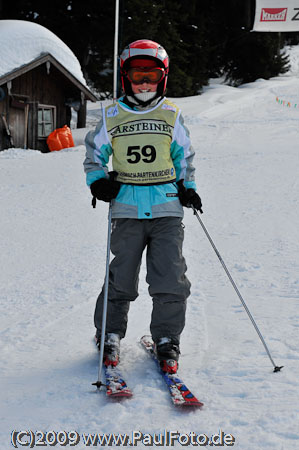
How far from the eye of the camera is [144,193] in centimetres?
302

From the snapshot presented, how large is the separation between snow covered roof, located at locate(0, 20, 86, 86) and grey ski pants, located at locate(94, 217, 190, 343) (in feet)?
46.3

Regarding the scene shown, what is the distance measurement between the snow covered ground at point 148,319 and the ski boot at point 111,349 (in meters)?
0.10

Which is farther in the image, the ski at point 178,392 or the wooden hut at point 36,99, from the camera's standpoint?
the wooden hut at point 36,99

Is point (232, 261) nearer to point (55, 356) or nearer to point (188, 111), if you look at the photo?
point (55, 356)

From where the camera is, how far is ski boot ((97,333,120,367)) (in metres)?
2.90

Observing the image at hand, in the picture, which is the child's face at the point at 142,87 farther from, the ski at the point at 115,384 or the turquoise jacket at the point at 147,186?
the ski at the point at 115,384

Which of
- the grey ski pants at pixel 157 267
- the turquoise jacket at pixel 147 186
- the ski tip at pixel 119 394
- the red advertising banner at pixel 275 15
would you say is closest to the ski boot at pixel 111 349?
the grey ski pants at pixel 157 267

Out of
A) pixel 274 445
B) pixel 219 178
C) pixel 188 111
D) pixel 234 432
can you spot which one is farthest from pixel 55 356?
pixel 188 111

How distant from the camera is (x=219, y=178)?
31.2ft

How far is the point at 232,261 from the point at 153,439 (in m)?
3.18

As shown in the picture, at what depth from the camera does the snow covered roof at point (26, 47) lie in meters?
16.2

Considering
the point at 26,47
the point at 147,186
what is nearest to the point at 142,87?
the point at 147,186

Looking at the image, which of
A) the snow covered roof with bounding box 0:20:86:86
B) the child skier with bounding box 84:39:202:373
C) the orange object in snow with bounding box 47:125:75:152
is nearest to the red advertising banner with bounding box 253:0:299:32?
the snow covered roof with bounding box 0:20:86:86

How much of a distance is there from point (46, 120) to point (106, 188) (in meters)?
16.3
